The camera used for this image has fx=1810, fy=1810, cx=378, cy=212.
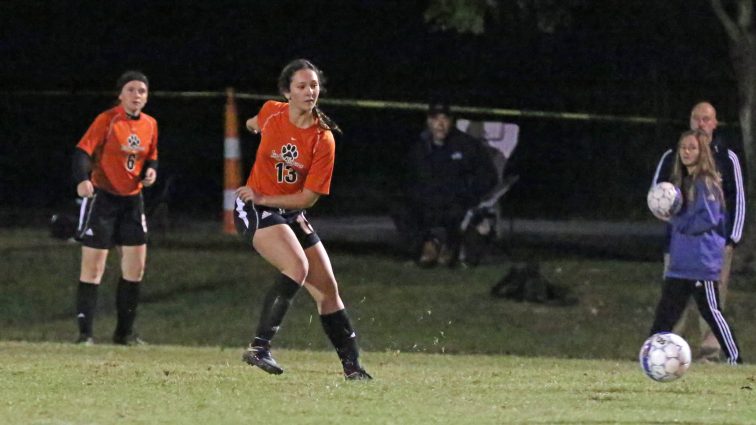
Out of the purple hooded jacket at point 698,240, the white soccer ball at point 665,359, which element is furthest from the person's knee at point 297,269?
the purple hooded jacket at point 698,240

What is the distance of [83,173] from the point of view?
13.9 meters

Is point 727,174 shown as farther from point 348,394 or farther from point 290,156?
point 348,394

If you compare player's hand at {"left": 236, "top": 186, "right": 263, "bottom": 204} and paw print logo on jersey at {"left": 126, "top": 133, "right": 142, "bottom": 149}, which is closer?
player's hand at {"left": 236, "top": 186, "right": 263, "bottom": 204}

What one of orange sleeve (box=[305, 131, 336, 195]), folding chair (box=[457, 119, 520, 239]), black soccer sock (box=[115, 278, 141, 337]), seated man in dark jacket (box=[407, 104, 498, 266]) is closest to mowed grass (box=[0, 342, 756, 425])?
orange sleeve (box=[305, 131, 336, 195])

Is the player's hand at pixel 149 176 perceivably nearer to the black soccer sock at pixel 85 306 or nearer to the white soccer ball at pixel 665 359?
the black soccer sock at pixel 85 306

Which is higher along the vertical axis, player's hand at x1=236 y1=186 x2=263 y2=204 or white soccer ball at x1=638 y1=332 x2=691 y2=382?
player's hand at x1=236 y1=186 x2=263 y2=204

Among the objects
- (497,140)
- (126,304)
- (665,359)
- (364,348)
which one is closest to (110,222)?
(126,304)

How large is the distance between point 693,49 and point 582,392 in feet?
43.0

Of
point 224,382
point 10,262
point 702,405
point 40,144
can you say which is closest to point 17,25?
point 40,144

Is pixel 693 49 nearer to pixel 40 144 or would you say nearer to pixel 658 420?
pixel 40 144

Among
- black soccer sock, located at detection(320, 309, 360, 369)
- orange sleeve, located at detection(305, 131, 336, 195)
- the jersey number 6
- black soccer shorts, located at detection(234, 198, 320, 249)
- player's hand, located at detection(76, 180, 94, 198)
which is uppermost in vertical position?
orange sleeve, located at detection(305, 131, 336, 195)

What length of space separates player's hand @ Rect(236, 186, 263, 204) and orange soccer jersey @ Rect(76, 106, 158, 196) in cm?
386

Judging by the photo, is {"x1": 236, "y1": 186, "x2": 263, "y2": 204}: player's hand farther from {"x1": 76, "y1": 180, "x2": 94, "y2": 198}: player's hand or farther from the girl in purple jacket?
the girl in purple jacket

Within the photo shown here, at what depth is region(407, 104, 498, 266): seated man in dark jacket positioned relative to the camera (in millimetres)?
18125
